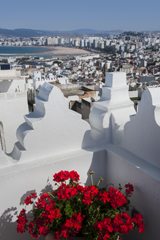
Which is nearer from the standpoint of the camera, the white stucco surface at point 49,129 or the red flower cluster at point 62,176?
the red flower cluster at point 62,176

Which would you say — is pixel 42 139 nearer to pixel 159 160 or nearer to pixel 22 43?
pixel 159 160

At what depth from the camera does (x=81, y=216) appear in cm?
210

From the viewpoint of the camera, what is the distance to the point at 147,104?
7.86 feet

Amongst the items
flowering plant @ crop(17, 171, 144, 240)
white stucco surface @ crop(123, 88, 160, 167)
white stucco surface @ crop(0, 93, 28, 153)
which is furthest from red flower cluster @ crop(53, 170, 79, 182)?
white stucco surface @ crop(0, 93, 28, 153)

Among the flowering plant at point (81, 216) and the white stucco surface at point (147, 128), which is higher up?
the white stucco surface at point (147, 128)

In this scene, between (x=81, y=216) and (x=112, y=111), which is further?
(x=112, y=111)

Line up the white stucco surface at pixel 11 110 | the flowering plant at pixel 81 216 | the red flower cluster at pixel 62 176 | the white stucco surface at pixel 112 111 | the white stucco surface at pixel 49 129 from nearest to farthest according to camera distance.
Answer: the flowering plant at pixel 81 216
the red flower cluster at pixel 62 176
the white stucco surface at pixel 49 129
the white stucco surface at pixel 112 111
the white stucco surface at pixel 11 110

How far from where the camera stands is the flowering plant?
1.99 m

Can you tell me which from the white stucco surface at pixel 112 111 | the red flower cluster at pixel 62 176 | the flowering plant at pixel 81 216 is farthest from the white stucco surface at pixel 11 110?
the flowering plant at pixel 81 216

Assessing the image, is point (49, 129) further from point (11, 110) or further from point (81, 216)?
point (11, 110)

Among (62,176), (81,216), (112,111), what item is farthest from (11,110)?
(81,216)

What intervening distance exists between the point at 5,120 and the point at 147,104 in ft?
14.7

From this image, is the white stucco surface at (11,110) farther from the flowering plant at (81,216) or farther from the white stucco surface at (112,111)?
the flowering plant at (81,216)

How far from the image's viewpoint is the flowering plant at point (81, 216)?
6.53 ft
